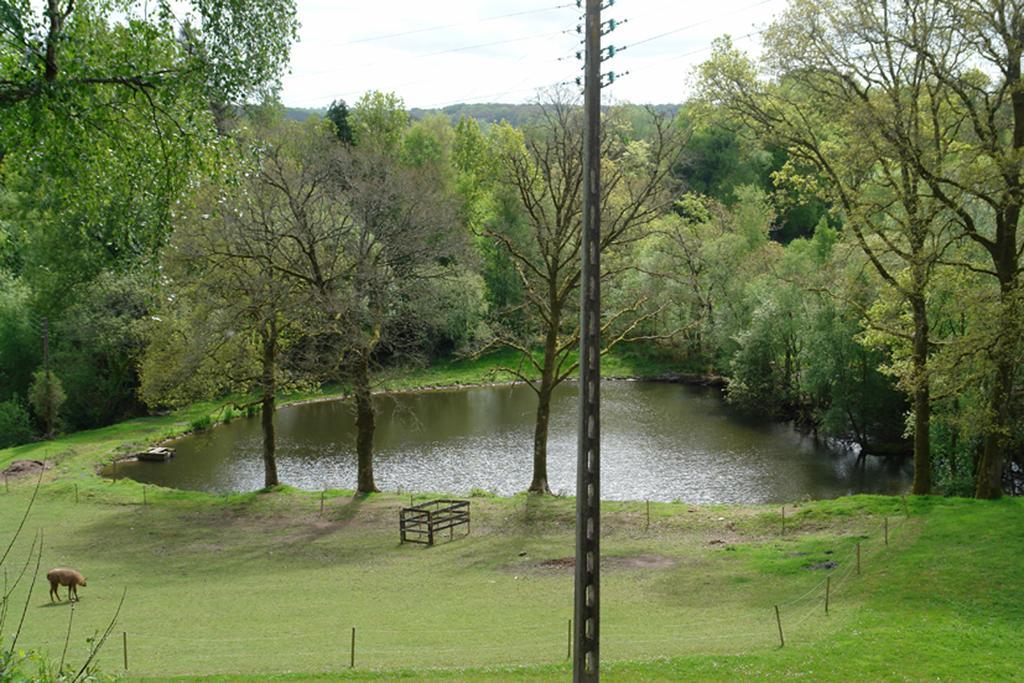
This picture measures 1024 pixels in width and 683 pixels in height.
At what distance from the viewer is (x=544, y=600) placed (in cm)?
2048

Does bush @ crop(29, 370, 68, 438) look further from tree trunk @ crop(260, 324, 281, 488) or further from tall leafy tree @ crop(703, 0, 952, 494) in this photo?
tall leafy tree @ crop(703, 0, 952, 494)

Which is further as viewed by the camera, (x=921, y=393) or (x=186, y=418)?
(x=186, y=418)

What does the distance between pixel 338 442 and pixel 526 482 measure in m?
14.0

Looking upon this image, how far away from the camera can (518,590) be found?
846 inches

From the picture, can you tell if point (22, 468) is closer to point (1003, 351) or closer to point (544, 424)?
point (544, 424)

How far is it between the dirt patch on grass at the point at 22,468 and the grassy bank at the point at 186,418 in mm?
769

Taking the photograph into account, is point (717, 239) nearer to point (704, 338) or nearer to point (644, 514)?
point (704, 338)

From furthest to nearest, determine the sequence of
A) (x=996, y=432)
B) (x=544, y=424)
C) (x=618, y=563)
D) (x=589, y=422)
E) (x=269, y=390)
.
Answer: (x=269, y=390), (x=544, y=424), (x=996, y=432), (x=618, y=563), (x=589, y=422)

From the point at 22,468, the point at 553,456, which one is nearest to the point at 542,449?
the point at 553,456

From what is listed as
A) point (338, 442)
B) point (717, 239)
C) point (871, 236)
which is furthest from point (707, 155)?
point (871, 236)

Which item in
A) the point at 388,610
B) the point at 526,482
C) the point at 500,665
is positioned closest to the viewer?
the point at 500,665

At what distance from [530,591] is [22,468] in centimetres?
2837

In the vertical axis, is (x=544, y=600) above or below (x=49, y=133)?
below

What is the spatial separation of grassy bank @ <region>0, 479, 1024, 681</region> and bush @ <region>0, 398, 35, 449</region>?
18.8 metres
